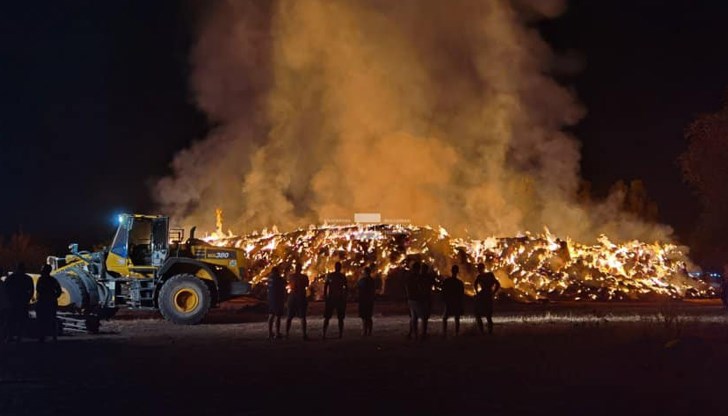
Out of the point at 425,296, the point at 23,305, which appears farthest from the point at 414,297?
the point at 23,305

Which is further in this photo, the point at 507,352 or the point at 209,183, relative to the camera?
the point at 209,183

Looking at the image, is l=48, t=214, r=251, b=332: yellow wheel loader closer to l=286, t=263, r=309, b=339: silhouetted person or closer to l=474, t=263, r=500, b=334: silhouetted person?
l=286, t=263, r=309, b=339: silhouetted person

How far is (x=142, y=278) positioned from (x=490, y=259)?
2002 cm

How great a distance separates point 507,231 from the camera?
45125 mm

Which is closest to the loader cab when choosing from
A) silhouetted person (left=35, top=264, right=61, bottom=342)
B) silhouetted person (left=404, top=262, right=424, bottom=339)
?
Answer: silhouetted person (left=35, top=264, right=61, bottom=342)

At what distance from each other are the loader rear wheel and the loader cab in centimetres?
112

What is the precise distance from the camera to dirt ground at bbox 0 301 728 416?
10844 mm

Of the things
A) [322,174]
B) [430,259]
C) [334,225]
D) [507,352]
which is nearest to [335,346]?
[507,352]

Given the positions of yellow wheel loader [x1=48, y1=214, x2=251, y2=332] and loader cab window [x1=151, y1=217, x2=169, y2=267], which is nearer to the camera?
yellow wheel loader [x1=48, y1=214, x2=251, y2=332]

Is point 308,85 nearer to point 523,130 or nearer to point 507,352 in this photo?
point 523,130

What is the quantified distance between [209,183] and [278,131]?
4.68m

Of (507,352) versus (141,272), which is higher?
(141,272)

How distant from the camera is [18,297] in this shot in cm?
1962

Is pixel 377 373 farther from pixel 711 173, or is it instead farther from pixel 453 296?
pixel 711 173
